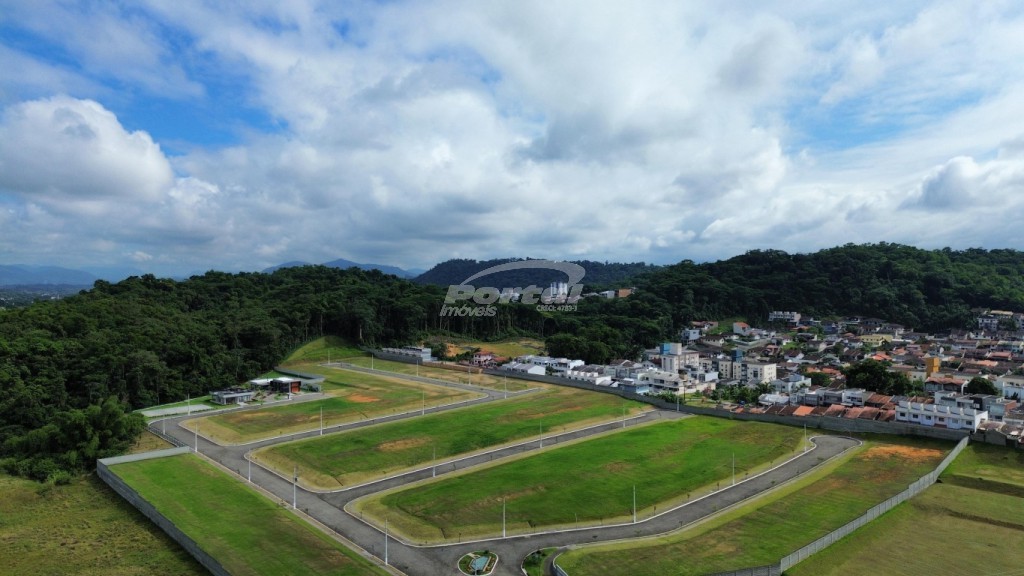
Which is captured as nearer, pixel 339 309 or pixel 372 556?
pixel 372 556

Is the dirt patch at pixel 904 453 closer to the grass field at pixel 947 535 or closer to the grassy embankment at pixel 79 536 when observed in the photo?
the grass field at pixel 947 535

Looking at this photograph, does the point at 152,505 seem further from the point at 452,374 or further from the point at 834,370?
the point at 834,370

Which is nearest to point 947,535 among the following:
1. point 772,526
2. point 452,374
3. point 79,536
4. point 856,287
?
point 772,526

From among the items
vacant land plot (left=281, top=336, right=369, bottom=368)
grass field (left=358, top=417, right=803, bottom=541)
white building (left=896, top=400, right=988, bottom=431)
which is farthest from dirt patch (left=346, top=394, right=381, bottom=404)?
white building (left=896, top=400, right=988, bottom=431)

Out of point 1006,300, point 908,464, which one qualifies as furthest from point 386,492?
point 1006,300

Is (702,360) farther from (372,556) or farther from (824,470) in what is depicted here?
(372,556)
